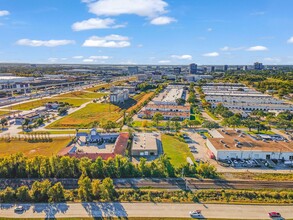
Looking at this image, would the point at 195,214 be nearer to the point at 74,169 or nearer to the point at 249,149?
the point at 74,169

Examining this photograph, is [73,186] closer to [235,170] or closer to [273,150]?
[235,170]

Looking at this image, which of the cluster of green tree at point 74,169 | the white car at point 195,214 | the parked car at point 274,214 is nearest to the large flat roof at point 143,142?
the cluster of green tree at point 74,169

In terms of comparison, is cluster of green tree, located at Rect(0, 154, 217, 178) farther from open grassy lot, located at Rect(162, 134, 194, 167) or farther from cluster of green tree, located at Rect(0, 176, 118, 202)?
open grassy lot, located at Rect(162, 134, 194, 167)

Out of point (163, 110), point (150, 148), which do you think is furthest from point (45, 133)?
point (163, 110)

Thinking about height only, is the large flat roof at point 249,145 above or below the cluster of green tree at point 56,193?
above

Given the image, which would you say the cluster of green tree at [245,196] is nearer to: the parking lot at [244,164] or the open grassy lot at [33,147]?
the parking lot at [244,164]

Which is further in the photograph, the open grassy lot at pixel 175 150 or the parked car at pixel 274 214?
the open grassy lot at pixel 175 150

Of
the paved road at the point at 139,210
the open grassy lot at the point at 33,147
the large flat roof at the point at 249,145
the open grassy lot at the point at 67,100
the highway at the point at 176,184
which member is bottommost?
the paved road at the point at 139,210
